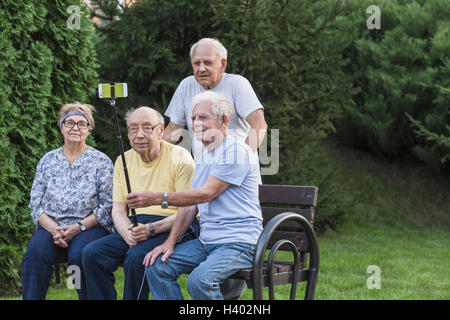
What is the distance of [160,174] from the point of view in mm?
3715

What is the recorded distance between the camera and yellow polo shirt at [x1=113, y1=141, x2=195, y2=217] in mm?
3697

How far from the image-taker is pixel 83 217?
3961mm

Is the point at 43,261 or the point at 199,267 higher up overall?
the point at 199,267

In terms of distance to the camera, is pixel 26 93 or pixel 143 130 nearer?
pixel 143 130

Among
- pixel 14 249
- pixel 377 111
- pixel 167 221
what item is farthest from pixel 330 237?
pixel 167 221

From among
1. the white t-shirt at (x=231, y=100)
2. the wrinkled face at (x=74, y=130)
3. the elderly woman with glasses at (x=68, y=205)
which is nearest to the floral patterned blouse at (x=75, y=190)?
the elderly woman with glasses at (x=68, y=205)

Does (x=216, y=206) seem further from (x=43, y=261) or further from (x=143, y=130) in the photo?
(x=43, y=261)

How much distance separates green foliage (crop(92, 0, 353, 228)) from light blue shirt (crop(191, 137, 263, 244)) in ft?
11.1

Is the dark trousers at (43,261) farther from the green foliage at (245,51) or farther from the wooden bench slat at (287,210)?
the green foliage at (245,51)

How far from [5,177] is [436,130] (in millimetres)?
6292

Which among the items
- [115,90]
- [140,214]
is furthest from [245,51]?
[115,90]

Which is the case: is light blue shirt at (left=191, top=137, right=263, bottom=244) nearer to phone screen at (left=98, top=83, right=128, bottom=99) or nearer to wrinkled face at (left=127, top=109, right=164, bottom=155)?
wrinkled face at (left=127, top=109, right=164, bottom=155)

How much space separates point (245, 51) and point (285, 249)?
344 cm
